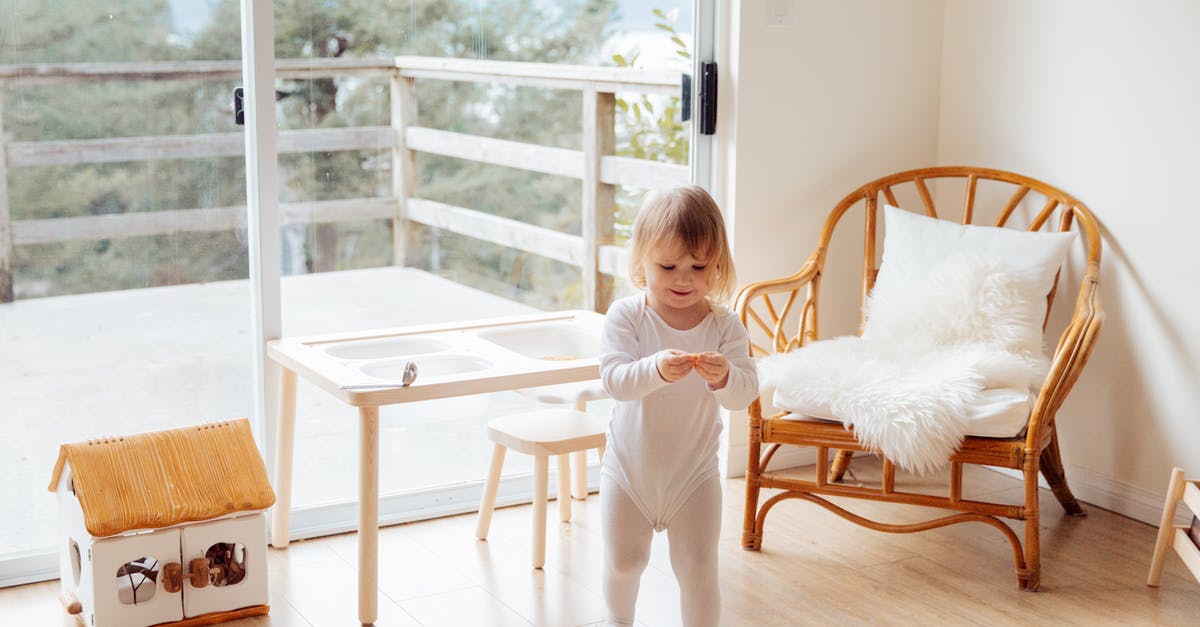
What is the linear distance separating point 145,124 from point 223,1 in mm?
319

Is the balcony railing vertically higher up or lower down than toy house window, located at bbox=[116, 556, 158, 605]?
higher up

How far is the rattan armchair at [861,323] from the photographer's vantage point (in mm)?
2773

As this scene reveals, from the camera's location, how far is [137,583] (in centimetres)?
261

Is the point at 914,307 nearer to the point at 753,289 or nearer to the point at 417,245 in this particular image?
the point at 753,289

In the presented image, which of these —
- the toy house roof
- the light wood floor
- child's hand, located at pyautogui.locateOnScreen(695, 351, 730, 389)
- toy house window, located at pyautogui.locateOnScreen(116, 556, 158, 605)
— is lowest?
the light wood floor

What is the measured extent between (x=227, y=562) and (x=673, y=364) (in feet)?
3.73

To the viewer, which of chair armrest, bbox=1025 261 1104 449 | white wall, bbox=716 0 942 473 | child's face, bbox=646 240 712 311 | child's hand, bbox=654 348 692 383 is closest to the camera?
child's hand, bbox=654 348 692 383

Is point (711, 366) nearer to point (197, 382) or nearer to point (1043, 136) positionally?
point (197, 382)

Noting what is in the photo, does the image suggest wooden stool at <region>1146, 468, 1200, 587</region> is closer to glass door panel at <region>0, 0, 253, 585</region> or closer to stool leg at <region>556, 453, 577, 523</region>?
stool leg at <region>556, 453, 577, 523</region>

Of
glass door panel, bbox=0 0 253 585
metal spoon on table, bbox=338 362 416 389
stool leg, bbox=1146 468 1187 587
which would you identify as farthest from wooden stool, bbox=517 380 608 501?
stool leg, bbox=1146 468 1187 587

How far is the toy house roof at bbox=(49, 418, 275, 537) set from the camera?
247cm

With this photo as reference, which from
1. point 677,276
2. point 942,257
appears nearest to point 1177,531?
point 942,257

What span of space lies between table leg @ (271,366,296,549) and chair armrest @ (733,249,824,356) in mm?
1074

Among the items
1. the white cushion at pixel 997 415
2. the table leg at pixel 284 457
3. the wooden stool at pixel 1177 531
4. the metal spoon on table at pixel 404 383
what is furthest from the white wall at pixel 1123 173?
the table leg at pixel 284 457
